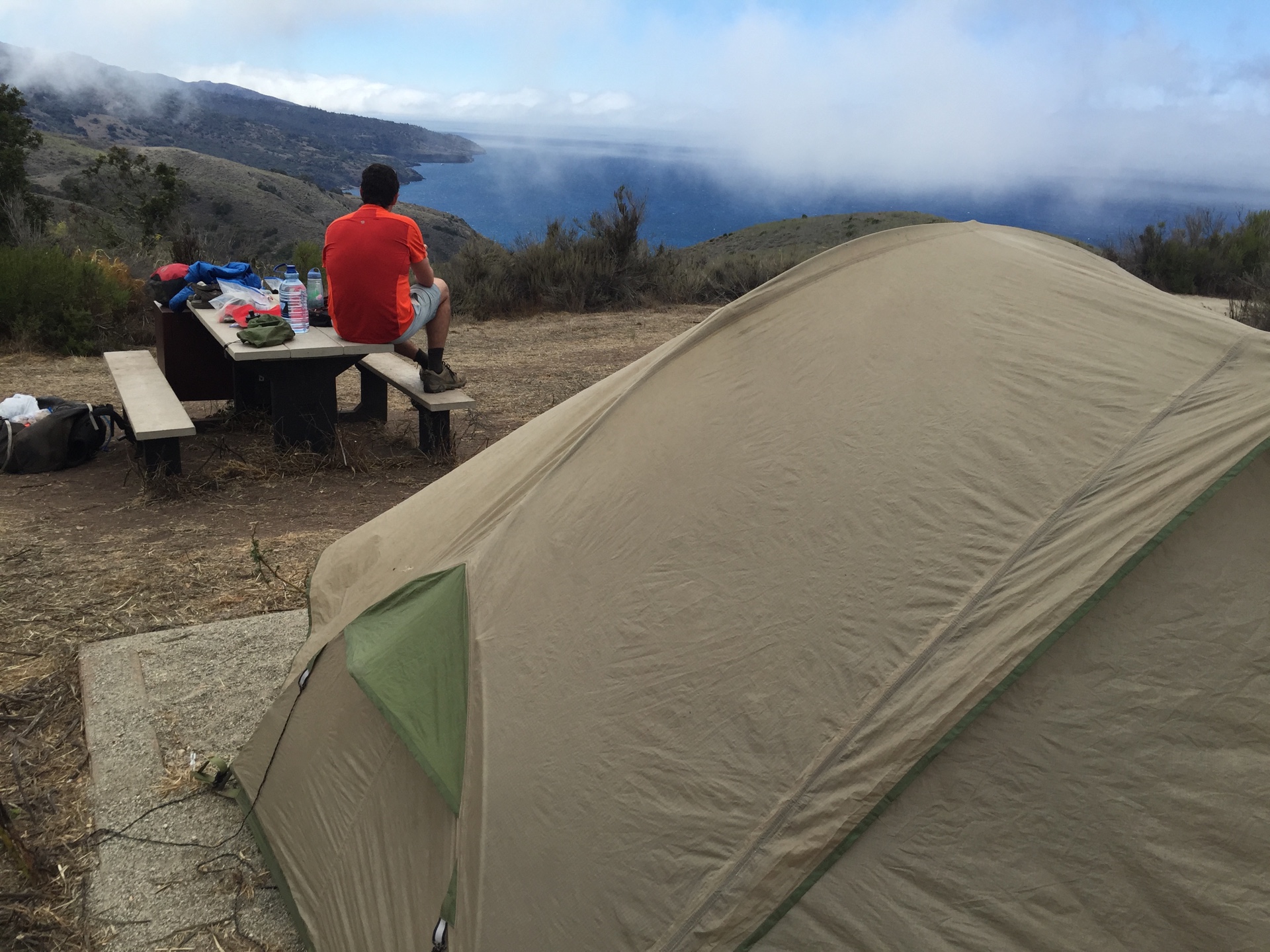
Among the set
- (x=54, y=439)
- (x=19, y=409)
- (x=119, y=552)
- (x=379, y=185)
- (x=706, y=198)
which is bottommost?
(x=119, y=552)

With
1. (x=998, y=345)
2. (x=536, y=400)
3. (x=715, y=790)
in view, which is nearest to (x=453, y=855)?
(x=715, y=790)

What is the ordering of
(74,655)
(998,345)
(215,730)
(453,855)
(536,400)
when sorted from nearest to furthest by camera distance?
(453,855), (998,345), (215,730), (74,655), (536,400)

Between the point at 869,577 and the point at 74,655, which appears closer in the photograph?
the point at 869,577

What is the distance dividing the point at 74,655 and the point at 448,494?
2.06 m

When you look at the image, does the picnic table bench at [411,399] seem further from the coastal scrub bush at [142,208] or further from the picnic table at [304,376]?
the coastal scrub bush at [142,208]

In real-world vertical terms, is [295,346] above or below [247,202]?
below

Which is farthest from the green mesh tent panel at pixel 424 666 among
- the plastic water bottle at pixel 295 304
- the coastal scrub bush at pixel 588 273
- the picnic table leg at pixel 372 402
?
the coastal scrub bush at pixel 588 273

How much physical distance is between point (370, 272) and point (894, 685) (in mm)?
4768

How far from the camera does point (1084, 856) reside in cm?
159

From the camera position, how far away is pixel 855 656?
71.1 inches

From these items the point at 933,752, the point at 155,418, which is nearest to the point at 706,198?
the point at 155,418

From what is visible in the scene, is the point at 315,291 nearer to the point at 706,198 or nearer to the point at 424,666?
the point at 424,666

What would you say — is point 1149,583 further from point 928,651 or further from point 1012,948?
point 1012,948

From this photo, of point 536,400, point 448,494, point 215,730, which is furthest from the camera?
point 536,400
